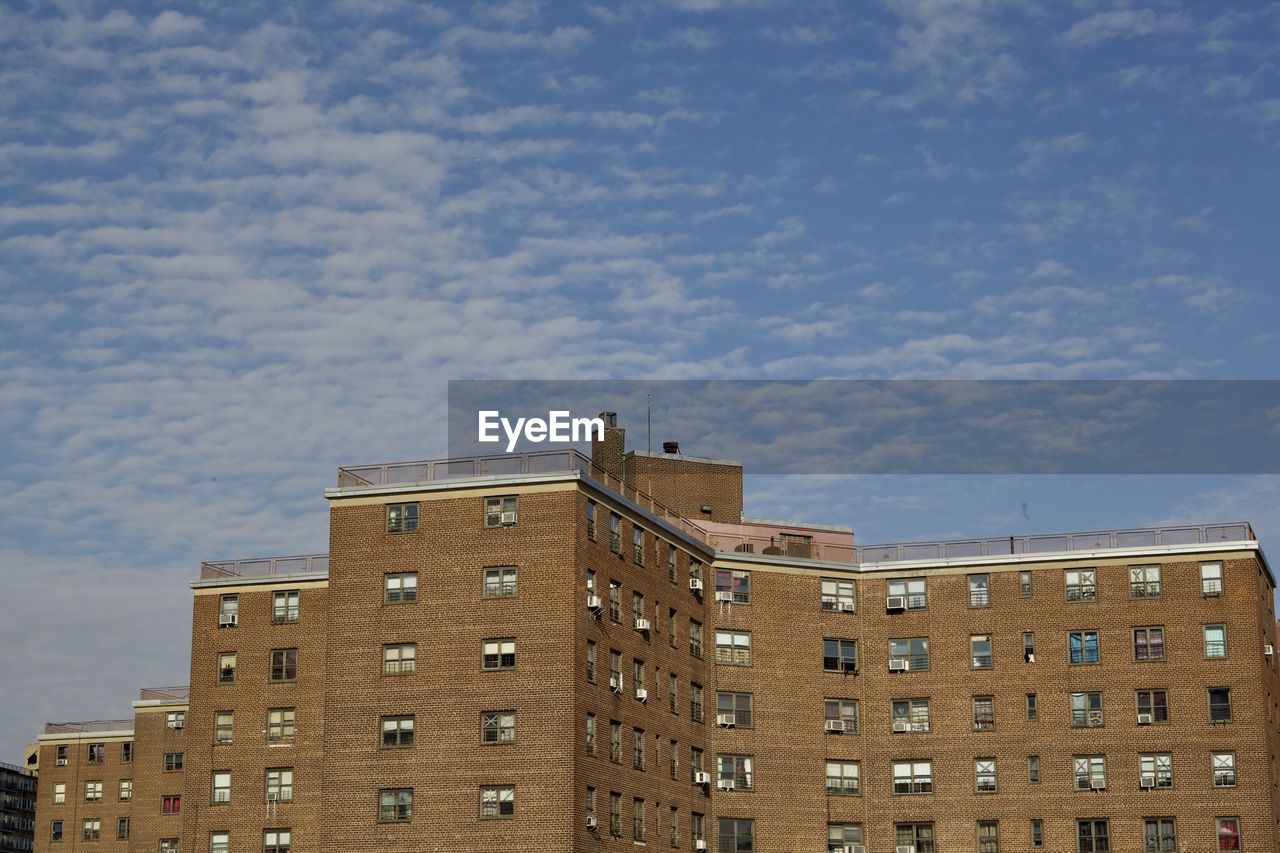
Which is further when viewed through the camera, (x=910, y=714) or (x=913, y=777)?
(x=910, y=714)

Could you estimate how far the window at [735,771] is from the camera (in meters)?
99.8

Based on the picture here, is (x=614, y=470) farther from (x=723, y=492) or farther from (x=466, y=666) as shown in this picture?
(x=466, y=666)

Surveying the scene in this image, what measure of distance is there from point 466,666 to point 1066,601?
1361 inches

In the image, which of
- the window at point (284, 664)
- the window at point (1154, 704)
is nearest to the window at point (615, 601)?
the window at point (284, 664)

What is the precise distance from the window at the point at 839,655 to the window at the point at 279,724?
2902 cm

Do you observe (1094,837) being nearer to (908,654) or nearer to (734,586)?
(908,654)

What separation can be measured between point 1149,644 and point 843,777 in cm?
1783

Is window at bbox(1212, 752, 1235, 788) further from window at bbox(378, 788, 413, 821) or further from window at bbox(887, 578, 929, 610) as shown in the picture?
window at bbox(378, 788, 413, 821)

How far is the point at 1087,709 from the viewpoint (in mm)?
100188

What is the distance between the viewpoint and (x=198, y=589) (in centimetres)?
10338

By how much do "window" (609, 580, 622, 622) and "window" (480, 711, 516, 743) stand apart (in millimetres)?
7564

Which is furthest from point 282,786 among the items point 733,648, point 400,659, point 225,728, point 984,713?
point 984,713

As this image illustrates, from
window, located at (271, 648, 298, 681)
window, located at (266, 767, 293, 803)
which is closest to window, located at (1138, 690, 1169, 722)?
window, located at (271, 648, 298, 681)

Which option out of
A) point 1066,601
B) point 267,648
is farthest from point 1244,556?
point 267,648
